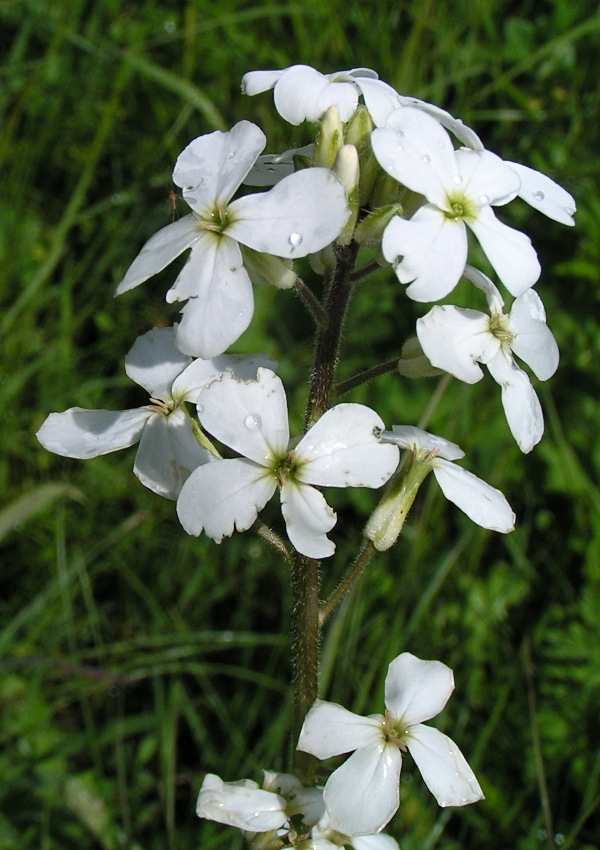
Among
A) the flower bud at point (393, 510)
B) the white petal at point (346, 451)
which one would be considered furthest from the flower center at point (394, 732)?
the white petal at point (346, 451)

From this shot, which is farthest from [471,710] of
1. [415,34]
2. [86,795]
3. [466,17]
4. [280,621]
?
[466,17]

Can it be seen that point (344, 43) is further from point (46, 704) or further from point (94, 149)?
point (46, 704)

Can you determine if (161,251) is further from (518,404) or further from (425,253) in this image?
(518,404)

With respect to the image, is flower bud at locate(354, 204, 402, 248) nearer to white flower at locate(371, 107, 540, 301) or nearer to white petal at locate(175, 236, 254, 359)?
white flower at locate(371, 107, 540, 301)

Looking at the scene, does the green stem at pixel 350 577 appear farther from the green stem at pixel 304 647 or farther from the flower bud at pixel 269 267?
the flower bud at pixel 269 267

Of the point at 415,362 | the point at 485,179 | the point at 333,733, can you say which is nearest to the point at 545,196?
the point at 485,179

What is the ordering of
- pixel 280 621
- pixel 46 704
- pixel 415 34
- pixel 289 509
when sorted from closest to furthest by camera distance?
pixel 289 509 → pixel 46 704 → pixel 280 621 → pixel 415 34
